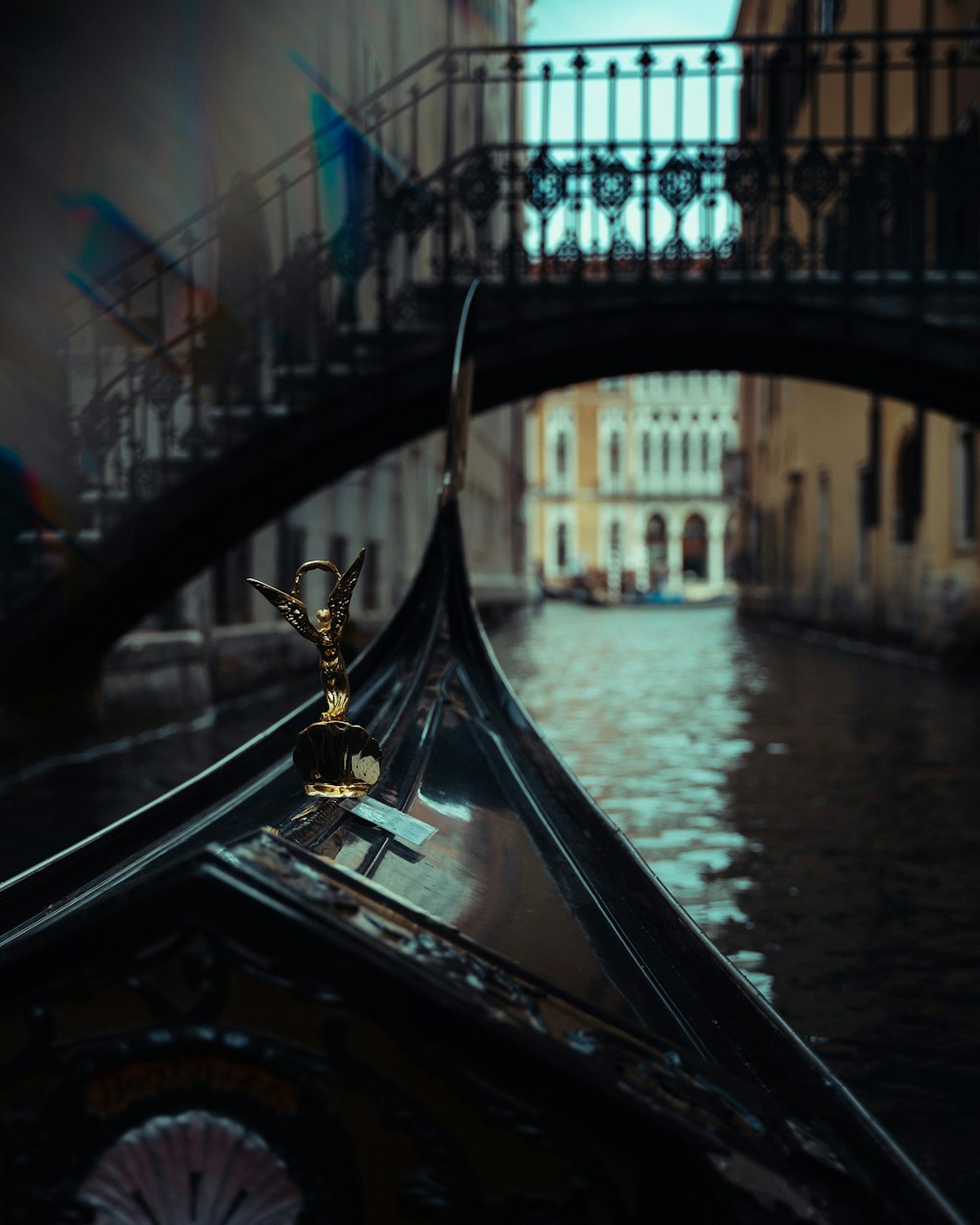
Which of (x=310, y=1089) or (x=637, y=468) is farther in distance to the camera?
(x=637, y=468)

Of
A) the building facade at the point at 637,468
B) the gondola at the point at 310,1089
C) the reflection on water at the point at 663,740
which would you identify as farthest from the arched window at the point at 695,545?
the gondola at the point at 310,1089

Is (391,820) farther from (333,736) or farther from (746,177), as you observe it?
(746,177)

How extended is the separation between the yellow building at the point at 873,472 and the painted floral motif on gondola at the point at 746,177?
108 millimetres

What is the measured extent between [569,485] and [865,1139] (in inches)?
1806

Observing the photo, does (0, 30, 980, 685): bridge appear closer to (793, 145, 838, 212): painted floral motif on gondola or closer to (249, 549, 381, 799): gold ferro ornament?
(793, 145, 838, 212): painted floral motif on gondola

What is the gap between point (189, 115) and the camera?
772 centimetres

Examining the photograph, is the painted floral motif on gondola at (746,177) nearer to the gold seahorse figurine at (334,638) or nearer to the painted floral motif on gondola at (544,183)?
the painted floral motif on gondola at (544,183)

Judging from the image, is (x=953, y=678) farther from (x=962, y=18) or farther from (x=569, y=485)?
(x=569, y=485)

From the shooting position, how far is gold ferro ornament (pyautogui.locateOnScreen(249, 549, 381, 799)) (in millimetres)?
1494

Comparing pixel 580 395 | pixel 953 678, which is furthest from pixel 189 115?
pixel 580 395

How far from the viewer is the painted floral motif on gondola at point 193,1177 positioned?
98cm

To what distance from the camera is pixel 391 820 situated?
1489 mm

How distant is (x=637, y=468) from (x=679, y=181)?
135ft

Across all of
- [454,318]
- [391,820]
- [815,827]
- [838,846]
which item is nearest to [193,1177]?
[391,820]
